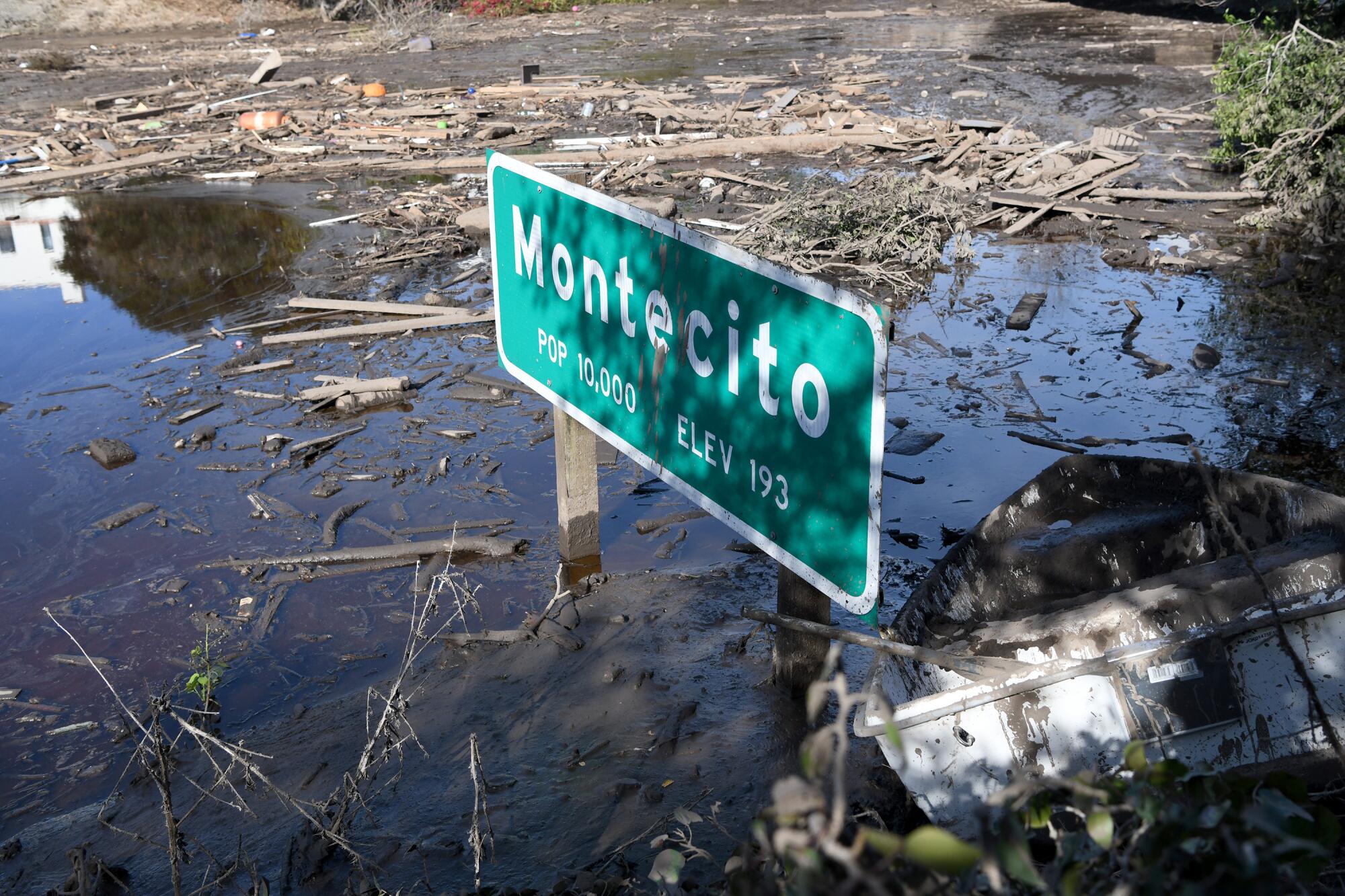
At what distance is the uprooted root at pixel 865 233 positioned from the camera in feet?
36.8

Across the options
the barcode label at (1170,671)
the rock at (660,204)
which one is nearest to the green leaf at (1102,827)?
the barcode label at (1170,671)

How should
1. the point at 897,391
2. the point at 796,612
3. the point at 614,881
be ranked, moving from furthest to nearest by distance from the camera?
the point at 897,391 → the point at 796,612 → the point at 614,881

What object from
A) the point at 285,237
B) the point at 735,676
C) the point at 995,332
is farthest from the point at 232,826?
the point at 285,237

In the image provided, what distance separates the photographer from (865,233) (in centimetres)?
1162

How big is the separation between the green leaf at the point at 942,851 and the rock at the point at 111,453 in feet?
26.6

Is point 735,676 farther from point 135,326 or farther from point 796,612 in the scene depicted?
point 135,326

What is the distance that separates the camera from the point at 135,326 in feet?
35.8

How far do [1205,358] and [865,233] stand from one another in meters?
4.10

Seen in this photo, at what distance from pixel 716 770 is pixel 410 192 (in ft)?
41.9

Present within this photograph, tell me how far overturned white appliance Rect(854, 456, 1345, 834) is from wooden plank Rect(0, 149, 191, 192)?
58.3ft

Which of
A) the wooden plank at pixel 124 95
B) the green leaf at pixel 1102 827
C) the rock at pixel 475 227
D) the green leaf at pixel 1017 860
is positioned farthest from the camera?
the wooden plank at pixel 124 95

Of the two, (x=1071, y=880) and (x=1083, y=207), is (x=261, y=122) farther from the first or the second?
(x=1071, y=880)

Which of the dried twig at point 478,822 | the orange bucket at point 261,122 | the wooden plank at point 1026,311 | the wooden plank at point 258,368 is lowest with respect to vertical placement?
the wooden plank at point 258,368

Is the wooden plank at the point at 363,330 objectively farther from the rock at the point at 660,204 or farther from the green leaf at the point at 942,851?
the green leaf at the point at 942,851
